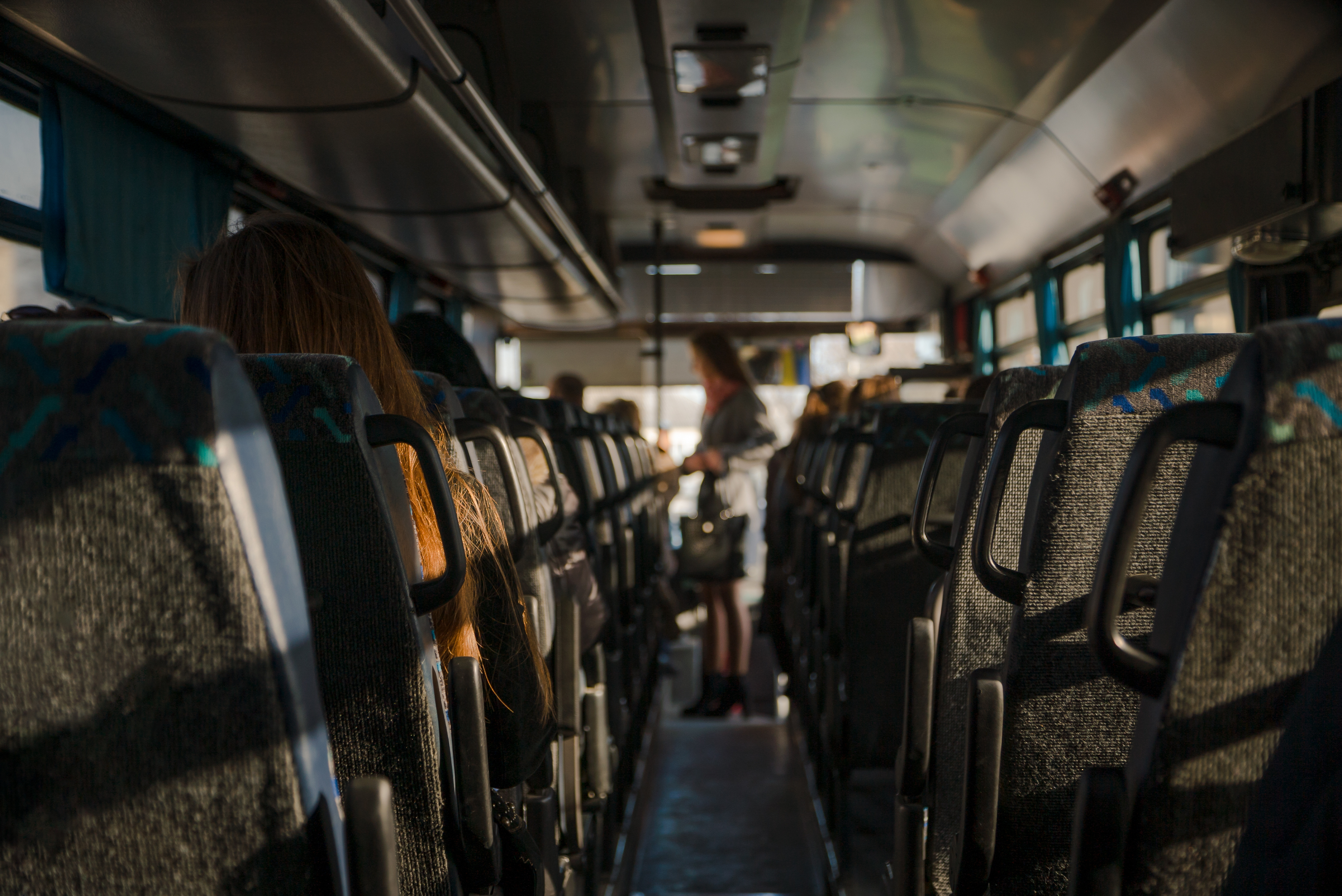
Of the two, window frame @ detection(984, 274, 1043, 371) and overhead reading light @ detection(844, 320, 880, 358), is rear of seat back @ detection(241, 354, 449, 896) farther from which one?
overhead reading light @ detection(844, 320, 880, 358)

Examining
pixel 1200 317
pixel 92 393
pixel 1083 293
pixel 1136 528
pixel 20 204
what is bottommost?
pixel 1136 528

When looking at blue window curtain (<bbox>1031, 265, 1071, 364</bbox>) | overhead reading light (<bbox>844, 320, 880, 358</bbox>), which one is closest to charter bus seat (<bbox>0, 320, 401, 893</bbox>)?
blue window curtain (<bbox>1031, 265, 1071, 364</bbox>)

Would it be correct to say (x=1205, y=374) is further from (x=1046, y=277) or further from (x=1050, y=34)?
(x=1046, y=277)

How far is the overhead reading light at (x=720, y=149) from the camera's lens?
529 centimetres

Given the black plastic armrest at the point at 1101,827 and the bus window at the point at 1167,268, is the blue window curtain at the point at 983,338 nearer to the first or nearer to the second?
the bus window at the point at 1167,268

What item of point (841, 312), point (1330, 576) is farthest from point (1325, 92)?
point (841, 312)

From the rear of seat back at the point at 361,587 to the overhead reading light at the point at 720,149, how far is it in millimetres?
4564

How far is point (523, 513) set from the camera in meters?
1.63

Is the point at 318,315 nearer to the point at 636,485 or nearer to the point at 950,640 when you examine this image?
the point at 950,640

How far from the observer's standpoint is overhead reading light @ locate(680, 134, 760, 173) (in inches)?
208

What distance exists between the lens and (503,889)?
145 cm

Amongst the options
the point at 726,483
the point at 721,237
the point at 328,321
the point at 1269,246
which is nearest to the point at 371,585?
the point at 328,321

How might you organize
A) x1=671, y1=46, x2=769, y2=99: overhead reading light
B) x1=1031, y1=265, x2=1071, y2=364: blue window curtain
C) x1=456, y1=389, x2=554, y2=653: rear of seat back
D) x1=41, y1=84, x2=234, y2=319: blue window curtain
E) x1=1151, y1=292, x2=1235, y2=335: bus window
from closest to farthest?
x1=456, y1=389, x2=554, y2=653: rear of seat back, x1=41, y1=84, x2=234, y2=319: blue window curtain, x1=671, y1=46, x2=769, y2=99: overhead reading light, x1=1151, y1=292, x2=1235, y2=335: bus window, x1=1031, y1=265, x2=1071, y2=364: blue window curtain

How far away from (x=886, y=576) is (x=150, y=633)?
82.1 inches
